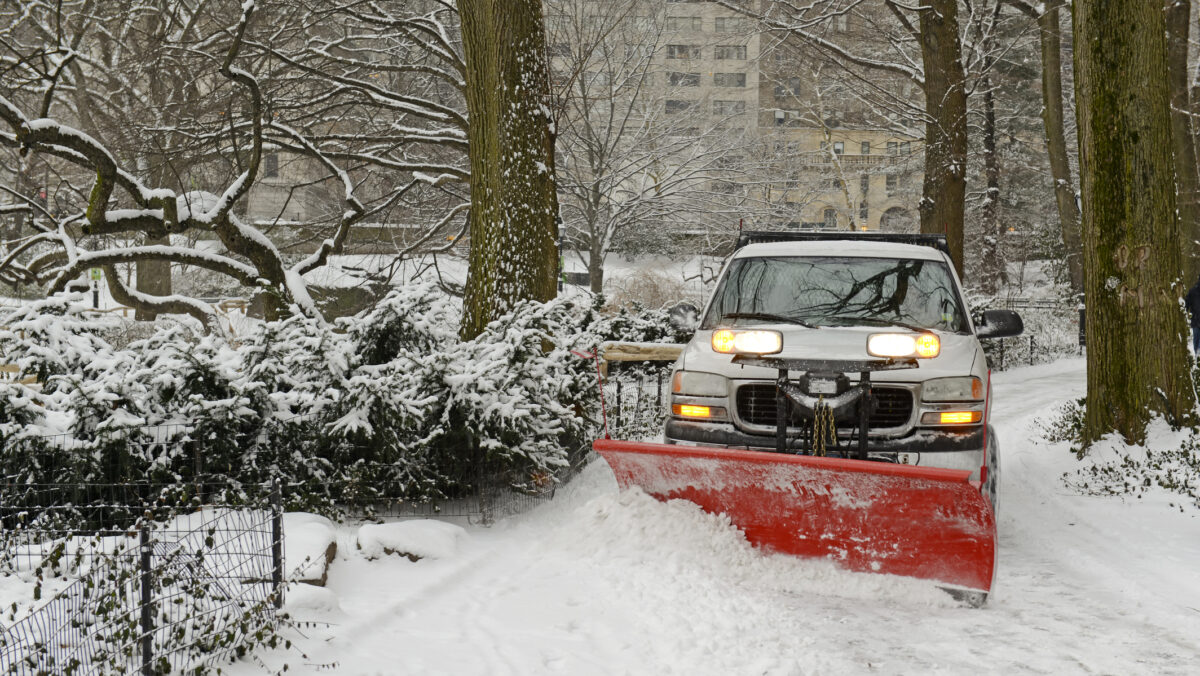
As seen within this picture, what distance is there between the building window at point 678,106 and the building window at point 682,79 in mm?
611

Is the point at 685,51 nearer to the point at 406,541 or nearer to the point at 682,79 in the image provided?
the point at 682,79

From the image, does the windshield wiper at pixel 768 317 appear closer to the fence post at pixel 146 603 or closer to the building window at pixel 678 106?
the fence post at pixel 146 603

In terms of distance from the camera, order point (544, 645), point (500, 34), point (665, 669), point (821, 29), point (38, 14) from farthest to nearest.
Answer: point (821, 29) → point (38, 14) → point (500, 34) → point (544, 645) → point (665, 669)

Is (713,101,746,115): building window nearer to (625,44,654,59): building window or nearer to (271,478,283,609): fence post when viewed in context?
(625,44,654,59): building window

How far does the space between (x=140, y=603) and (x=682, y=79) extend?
3120 centimetres

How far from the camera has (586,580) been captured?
20.3 ft

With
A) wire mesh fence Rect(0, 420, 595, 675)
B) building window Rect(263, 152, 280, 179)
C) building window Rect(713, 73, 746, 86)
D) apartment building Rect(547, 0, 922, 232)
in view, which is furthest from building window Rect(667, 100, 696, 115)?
wire mesh fence Rect(0, 420, 595, 675)

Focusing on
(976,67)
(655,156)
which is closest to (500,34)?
(976,67)

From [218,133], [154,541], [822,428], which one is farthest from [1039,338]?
[154,541]

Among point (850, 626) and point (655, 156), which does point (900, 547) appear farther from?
point (655, 156)

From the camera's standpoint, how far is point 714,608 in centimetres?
554

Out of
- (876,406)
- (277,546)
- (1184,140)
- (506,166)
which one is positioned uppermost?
(1184,140)

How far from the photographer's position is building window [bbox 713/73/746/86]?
4788 cm

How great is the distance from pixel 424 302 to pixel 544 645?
3954 millimetres
